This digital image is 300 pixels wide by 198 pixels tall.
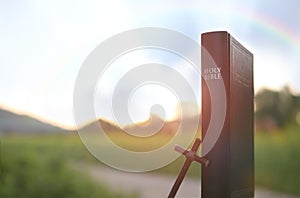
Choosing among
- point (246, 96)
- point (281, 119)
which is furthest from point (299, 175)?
point (246, 96)

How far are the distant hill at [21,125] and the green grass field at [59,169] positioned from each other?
23 mm

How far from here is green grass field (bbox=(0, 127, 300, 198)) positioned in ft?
4.90

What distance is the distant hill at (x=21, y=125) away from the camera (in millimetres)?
1489

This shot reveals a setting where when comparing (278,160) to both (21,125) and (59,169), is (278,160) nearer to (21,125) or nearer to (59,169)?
(59,169)

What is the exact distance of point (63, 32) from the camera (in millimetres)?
1485

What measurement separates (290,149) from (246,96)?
0.48m

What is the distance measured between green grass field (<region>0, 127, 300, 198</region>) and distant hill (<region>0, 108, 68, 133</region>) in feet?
0.08

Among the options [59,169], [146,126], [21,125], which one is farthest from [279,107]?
[21,125]

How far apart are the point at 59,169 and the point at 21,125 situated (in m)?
0.19

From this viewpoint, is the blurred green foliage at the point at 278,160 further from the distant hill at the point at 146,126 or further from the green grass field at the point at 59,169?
the distant hill at the point at 146,126

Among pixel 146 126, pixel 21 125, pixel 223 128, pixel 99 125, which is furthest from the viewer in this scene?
pixel 21 125

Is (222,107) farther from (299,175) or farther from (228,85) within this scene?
(299,175)

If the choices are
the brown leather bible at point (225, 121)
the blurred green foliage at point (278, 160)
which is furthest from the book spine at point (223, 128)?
the blurred green foliage at point (278, 160)

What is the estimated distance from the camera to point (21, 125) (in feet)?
4.94
